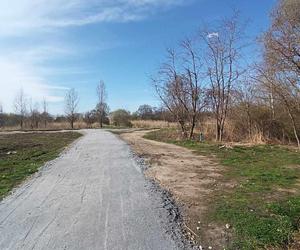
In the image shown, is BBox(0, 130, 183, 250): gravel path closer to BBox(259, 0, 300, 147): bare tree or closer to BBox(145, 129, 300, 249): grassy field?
BBox(145, 129, 300, 249): grassy field

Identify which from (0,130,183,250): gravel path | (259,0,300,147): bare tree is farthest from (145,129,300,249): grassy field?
(259,0,300,147): bare tree

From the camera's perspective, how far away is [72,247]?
5.74 m

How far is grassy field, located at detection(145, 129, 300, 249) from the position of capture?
6.21 m

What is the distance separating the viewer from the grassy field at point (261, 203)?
6207 millimetres

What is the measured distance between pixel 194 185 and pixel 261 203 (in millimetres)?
2676

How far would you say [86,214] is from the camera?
7547 millimetres

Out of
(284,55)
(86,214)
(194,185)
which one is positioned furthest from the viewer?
(284,55)

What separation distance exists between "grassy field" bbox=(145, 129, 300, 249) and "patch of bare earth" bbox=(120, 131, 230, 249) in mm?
244

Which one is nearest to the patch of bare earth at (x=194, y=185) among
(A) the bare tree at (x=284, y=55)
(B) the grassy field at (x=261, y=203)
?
(B) the grassy field at (x=261, y=203)

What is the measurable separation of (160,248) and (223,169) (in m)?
8.21

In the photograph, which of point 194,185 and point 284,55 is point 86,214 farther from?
point 284,55

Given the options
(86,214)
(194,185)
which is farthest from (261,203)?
(86,214)

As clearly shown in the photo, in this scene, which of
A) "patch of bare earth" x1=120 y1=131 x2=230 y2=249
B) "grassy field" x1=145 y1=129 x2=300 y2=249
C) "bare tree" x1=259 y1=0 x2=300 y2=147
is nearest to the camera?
"grassy field" x1=145 y1=129 x2=300 y2=249

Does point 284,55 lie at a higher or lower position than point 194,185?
higher
